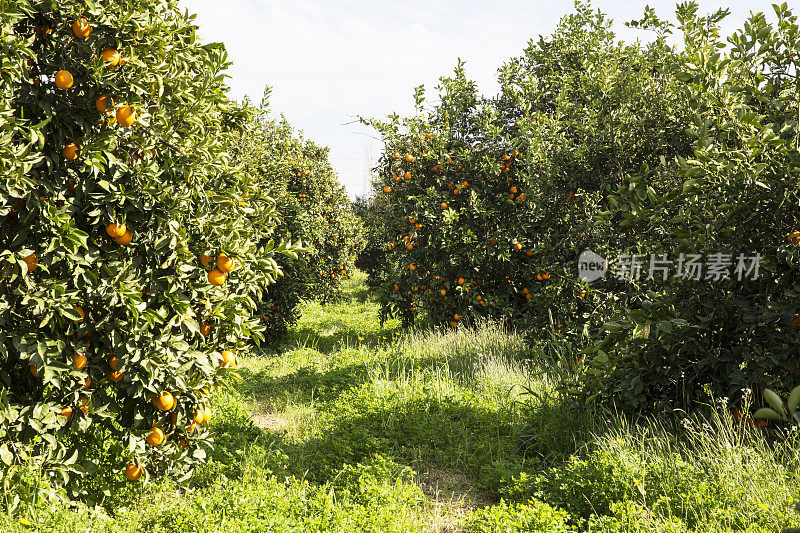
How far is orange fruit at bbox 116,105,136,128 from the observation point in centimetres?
278

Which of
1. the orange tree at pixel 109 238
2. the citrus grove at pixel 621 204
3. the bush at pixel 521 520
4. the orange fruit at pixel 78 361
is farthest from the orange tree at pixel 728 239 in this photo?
the orange fruit at pixel 78 361

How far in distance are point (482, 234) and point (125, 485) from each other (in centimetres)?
481

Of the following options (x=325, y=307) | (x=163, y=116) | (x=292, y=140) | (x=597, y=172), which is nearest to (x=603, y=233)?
(x=597, y=172)

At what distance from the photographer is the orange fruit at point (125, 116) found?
2.78 meters

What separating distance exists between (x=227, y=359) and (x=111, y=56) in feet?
5.79

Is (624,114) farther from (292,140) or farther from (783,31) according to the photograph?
(292,140)

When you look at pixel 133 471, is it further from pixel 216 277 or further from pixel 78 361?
pixel 216 277

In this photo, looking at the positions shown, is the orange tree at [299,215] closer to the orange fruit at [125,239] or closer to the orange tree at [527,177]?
the orange tree at [527,177]

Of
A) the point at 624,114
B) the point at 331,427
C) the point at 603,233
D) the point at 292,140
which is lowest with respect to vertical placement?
the point at 331,427

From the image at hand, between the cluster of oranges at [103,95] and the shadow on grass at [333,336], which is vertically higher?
the cluster of oranges at [103,95]

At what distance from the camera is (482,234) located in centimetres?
689

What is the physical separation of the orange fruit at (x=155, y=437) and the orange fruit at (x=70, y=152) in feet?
4.99

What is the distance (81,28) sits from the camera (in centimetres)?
271

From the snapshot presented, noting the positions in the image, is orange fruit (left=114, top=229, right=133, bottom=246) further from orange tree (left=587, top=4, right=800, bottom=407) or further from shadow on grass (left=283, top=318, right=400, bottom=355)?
shadow on grass (left=283, top=318, right=400, bottom=355)
